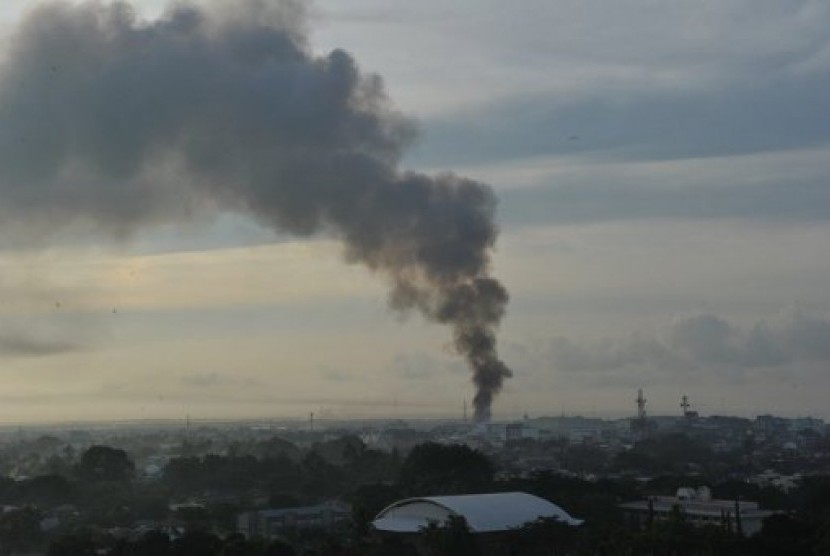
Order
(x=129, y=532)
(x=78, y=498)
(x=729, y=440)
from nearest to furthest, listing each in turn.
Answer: (x=129, y=532) → (x=78, y=498) → (x=729, y=440)

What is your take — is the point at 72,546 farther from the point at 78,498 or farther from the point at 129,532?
the point at 78,498

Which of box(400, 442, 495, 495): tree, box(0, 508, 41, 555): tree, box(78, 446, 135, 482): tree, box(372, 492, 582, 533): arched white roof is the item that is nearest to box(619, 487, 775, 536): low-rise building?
box(372, 492, 582, 533): arched white roof

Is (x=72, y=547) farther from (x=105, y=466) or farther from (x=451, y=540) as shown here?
(x=105, y=466)

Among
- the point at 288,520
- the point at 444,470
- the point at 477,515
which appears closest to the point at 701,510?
the point at 477,515

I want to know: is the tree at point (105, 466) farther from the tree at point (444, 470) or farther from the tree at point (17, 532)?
the tree at point (17, 532)

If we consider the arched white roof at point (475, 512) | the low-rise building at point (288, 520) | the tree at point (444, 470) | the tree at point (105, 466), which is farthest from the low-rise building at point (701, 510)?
the tree at point (105, 466)

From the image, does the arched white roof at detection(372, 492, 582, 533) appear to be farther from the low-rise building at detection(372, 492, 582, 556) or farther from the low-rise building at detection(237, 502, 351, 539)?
the low-rise building at detection(237, 502, 351, 539)

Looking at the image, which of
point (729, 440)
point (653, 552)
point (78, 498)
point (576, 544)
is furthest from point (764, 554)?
point (729, 440)
